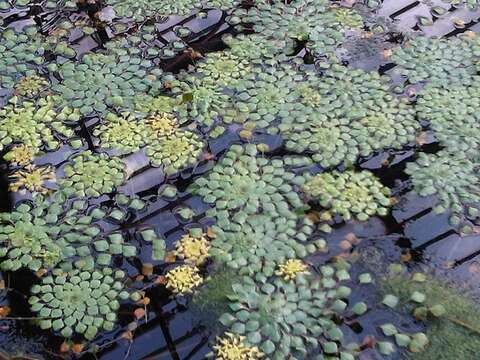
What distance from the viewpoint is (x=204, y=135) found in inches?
127

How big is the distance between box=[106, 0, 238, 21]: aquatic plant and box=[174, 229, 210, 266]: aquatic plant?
150cm

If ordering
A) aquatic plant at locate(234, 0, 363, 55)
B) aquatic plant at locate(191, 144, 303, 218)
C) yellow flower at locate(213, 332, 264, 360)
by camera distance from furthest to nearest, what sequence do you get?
aquatic plant at locate(234, 0, 363, 55) → aquatic plant at locate(191, 144, 303, 218) → yellow flower at locate(213, 332, 264, 360)

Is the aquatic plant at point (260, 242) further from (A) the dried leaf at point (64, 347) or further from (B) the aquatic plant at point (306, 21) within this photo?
(B) the aquatic plant at point (306, 21)

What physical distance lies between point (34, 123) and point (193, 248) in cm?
104

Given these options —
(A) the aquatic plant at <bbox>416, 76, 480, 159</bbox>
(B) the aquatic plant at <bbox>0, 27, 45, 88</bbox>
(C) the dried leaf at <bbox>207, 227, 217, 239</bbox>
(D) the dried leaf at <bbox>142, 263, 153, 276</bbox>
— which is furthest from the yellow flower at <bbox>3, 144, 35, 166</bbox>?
(A) the aquatic plant at <bbox>416, 76, 480, 159</bbox>

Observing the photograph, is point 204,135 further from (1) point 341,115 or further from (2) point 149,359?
(2) point 149,359

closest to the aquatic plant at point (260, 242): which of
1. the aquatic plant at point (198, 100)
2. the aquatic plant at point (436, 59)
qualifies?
the aquatic plant at point (198, 100)

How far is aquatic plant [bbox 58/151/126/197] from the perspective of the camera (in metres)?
3.00

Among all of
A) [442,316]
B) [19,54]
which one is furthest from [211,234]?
[19,54]

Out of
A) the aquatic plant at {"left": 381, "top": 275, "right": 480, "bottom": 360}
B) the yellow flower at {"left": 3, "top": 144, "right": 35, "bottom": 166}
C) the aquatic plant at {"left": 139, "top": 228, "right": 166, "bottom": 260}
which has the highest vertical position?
the yellow flower at {"left": 3, "top": 144, "right": 35, "bottom": 166}

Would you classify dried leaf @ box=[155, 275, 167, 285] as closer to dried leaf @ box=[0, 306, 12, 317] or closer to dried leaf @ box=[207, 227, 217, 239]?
dried leaf @ box=[207, 227, 217, 239]

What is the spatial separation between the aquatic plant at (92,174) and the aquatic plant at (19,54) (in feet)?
2.17

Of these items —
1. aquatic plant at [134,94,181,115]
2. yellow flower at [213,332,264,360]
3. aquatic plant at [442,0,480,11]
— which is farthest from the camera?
aquatic plant at [442,0,480,11]

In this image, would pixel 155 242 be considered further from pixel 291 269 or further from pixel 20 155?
pixel 20 155
